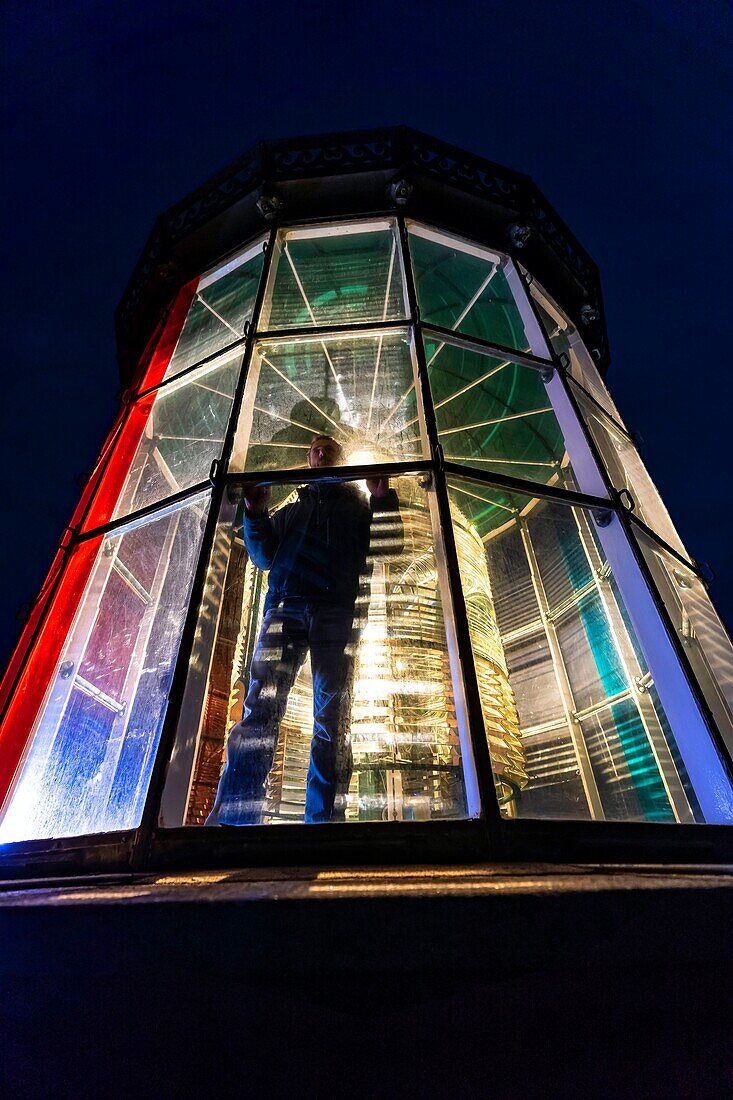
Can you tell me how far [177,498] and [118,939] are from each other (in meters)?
2.10

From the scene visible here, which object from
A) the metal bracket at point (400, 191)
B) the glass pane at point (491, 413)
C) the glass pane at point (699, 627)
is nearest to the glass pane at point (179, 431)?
the glass pane at point (491, 413)

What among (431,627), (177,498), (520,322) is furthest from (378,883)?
(520,322)

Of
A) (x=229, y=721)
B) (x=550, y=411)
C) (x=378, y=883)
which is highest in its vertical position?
(x=550, y=411)

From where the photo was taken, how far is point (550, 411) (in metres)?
4.68

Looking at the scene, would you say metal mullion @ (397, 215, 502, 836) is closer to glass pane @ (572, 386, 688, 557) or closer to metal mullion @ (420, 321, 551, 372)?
metal mullion @ (420, 321, 551, 372)

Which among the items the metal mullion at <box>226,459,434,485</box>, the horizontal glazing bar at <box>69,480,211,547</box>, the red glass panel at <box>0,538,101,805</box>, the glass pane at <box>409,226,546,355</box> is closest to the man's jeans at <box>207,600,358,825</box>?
the metal mullion at <box>226,459,434,485</box>

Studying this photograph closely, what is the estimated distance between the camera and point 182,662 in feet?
7.93

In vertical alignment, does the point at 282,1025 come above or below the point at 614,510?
below

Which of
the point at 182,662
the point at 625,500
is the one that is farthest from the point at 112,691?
the point at 625,500

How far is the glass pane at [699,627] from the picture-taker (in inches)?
120

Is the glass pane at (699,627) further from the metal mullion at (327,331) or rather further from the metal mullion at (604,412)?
the metal mullion at (327,331)

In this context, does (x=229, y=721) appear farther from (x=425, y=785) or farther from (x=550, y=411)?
(x=550, y=411)

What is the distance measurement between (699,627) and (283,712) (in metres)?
2.49

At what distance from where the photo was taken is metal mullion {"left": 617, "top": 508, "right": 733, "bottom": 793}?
2.42 metres
